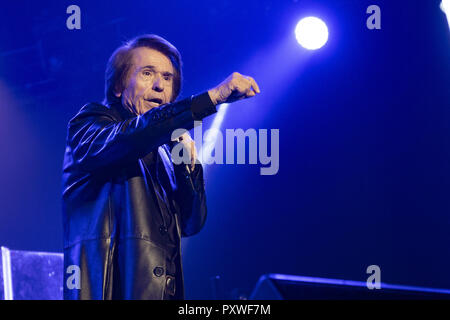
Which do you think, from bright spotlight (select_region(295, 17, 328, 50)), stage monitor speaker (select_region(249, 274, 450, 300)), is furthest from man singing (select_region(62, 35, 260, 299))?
bright spotlight (select_region(295, 17, 328, 50))

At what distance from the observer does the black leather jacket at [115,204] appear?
175 cm

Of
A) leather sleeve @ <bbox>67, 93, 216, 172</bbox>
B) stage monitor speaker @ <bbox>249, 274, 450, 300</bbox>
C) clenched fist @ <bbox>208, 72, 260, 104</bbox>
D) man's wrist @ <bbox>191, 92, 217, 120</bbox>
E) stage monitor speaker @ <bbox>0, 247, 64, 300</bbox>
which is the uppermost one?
clenched fist @ <bbox>208, 72, 260, 104</bbox>

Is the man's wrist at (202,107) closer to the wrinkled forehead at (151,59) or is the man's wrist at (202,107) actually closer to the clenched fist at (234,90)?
the clenched fist at (234,90)

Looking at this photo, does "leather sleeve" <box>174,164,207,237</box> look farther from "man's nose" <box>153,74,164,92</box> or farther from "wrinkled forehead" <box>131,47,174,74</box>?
"wrinkled forehead" <box>131,47,174,74</box>

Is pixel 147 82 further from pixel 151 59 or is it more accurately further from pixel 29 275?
pixel 29 275

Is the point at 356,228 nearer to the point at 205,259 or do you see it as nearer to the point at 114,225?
the point at 205,259

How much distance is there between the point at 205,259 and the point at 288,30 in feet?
7.76

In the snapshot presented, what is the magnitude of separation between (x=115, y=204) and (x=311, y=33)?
345cm

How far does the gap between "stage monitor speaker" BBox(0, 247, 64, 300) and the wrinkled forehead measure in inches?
58.6

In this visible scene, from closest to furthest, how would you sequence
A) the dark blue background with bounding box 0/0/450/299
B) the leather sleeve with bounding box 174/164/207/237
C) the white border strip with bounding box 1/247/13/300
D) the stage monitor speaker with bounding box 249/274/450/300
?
1. the stage monitor speaker with bounding box 249/274/450/300
2. the leather sleeve with bounding box 174/164/207/237
3. the white border strip with bounding box 1/247/13/300
4. the dark blue background with bounding box 0/0/450/299

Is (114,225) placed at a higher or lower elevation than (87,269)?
higher

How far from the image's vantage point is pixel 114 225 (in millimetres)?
1837

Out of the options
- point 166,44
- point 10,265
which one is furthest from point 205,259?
point 166,44

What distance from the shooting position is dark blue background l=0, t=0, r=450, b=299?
15.0 feet
